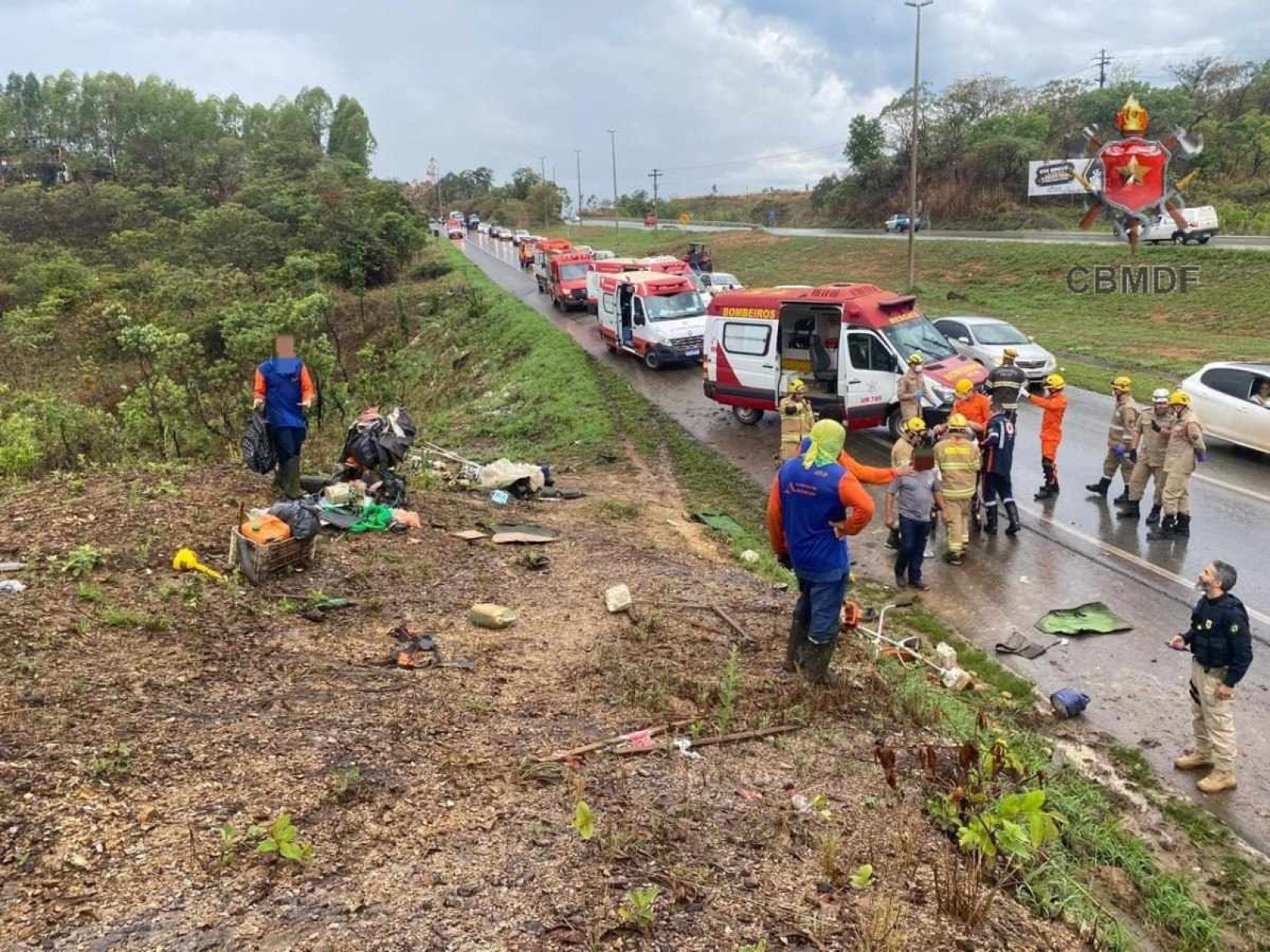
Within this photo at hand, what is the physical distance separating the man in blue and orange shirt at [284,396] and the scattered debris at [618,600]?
364cm

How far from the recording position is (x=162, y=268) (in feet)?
130

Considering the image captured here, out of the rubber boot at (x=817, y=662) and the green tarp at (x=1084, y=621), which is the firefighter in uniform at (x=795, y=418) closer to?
the green tarp at (x=1084, y=621)

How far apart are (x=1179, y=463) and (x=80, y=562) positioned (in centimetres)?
1052

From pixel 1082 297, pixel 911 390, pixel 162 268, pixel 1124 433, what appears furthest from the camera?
pixel 162 268

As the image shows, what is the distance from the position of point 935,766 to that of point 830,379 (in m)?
9.83

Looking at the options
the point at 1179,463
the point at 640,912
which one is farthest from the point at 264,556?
the point at 1179,463

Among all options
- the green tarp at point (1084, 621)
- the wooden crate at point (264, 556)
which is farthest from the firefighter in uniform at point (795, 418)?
the wooden crate at point (264, 556)

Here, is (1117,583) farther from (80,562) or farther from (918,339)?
(80,562)

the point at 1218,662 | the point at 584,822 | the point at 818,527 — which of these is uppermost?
the point at 818,527

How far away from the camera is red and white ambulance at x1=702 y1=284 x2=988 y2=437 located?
1306 centimetres

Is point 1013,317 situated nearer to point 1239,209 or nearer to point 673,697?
point 1239,209

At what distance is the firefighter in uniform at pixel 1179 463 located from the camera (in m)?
9.33

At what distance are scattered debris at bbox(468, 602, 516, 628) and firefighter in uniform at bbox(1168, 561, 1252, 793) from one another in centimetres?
475

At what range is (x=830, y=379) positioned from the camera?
14352mm
